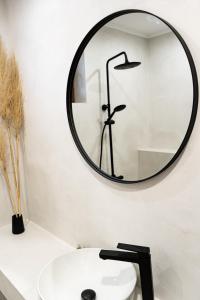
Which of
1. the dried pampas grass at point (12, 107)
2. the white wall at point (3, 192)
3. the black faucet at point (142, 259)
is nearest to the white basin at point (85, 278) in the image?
the black faucet at point (142, 259)

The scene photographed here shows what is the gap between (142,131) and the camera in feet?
3.40

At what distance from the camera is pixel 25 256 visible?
1429mm

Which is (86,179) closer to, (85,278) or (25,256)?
(85,278)

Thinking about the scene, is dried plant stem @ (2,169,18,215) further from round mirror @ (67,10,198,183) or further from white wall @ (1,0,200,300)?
round mirror @ (67,10,198,183)

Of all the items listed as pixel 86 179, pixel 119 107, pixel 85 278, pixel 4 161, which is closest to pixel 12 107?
pixel 4 161

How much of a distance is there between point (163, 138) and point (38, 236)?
119 centimetres

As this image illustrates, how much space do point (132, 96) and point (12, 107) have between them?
976mm

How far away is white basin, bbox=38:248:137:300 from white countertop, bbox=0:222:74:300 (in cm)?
12

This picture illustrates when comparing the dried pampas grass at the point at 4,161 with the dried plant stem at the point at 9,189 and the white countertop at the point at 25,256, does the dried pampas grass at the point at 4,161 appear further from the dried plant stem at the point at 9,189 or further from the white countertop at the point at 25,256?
the white countertop at the point at 25,256

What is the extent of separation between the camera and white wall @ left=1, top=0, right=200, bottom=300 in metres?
0.92

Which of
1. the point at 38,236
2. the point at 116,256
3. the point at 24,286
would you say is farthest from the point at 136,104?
the point at 38,236

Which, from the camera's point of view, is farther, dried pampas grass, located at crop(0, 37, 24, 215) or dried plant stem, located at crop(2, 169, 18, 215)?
dried plant stem, located at crop(2, 169, 18, 215)

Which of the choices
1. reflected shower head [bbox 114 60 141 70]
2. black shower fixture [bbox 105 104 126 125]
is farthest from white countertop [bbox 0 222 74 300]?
reflected shower head [bbox 114 60 141 70]

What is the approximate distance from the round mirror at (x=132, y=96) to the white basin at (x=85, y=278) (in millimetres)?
455
